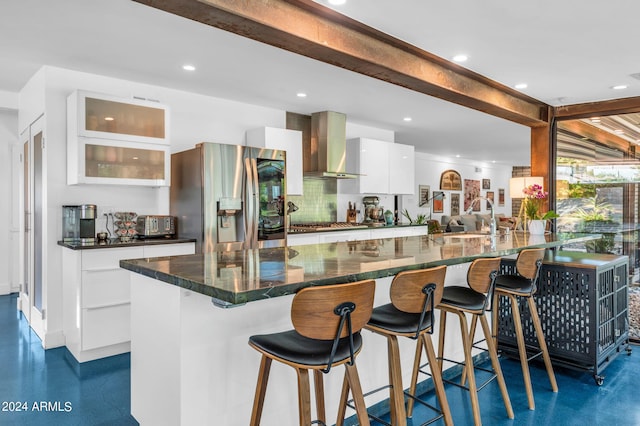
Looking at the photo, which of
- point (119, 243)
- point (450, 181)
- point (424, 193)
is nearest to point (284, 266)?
point (119, 243)

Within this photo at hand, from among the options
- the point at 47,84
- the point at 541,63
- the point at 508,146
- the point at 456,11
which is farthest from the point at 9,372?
the point at 508,146

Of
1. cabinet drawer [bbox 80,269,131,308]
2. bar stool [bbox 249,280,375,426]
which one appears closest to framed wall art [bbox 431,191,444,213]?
cabinet drawer [bbox 80,269,131,308]

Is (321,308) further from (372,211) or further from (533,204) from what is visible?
(372,211)

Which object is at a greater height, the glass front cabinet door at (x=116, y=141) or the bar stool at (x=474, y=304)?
the glass front cabinet door at (x=116, y=141)

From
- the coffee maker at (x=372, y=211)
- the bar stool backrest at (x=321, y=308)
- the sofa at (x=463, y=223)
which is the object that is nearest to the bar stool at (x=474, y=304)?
the bar stool backrest at (x=321, y=308)

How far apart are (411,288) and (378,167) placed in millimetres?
4648

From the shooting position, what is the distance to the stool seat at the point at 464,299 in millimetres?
2342

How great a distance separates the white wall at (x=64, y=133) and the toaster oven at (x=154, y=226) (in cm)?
29

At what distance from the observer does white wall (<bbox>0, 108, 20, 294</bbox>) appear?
5781mm

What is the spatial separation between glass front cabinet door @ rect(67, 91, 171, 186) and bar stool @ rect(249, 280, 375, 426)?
9.14 feet

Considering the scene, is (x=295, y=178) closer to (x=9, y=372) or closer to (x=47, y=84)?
(x=47, y=84)

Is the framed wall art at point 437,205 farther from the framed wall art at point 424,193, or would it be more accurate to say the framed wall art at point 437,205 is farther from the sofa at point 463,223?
the sofa at point 463,223

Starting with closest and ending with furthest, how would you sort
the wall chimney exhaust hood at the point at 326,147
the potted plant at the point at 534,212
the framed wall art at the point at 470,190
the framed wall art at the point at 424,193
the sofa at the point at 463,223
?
the potted plant at the point at 534,212
the wall chimney exhaust hood at the point at 326,147
the sofa at the point at 463,223
the framed wall art at the point at 424,193
the framed wall art at the point at 470,190

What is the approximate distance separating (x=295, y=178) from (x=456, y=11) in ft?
10.0
